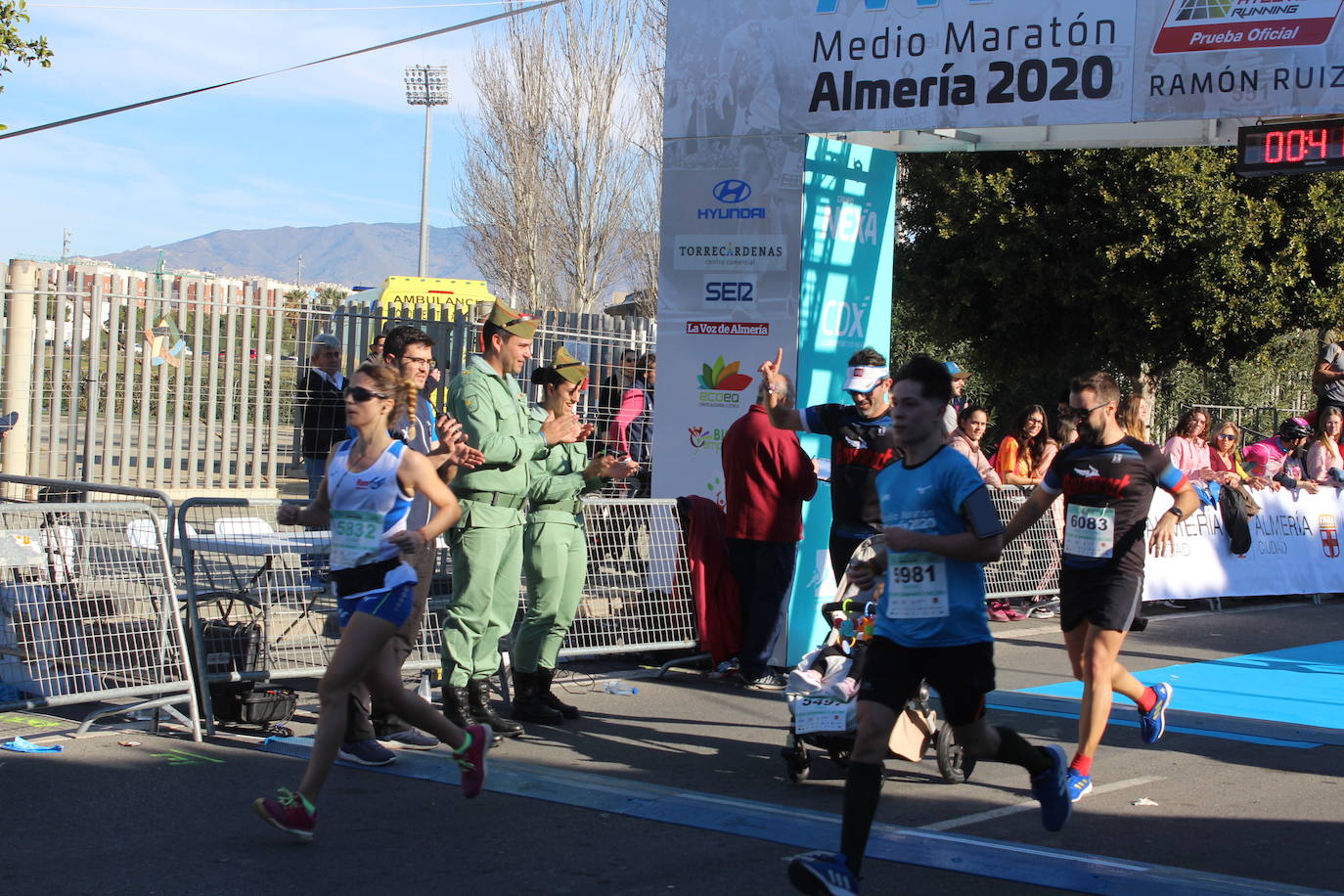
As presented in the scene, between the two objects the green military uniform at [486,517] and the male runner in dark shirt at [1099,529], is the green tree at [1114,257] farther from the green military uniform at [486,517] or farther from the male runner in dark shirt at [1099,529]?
the green military uniform at [486,517]

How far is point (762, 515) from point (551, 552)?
1.90 metres

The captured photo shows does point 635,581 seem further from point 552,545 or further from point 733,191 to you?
point 733,191

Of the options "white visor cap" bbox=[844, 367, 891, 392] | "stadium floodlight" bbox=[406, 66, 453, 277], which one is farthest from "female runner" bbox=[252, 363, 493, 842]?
"stadium floodlight" bbox=[406, 66, 453, 277]

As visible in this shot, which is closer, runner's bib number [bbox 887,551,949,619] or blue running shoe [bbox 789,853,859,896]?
blue running shoe [bbox 789,853,859,896]

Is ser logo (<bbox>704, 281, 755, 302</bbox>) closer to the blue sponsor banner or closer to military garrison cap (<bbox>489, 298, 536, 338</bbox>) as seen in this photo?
the blue sponsor banner

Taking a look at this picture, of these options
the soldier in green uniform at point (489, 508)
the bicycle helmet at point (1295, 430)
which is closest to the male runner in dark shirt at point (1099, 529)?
the soldier in green uniform at point (489, 508)

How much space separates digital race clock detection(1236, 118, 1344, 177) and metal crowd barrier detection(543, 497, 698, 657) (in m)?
4.40

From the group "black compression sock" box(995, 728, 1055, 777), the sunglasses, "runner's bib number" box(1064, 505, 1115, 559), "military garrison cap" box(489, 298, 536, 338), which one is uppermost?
"military garrison cap" box(489, 298, 536, 338)

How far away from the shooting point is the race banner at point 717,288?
10094 mm

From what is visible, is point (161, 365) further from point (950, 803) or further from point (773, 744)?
point (950, 803)

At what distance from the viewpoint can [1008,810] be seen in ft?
21.6

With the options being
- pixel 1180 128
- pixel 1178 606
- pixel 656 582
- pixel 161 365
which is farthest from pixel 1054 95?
pixel 161 365

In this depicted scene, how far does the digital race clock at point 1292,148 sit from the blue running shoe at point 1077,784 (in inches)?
172

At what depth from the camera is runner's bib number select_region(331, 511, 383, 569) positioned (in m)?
5.77
